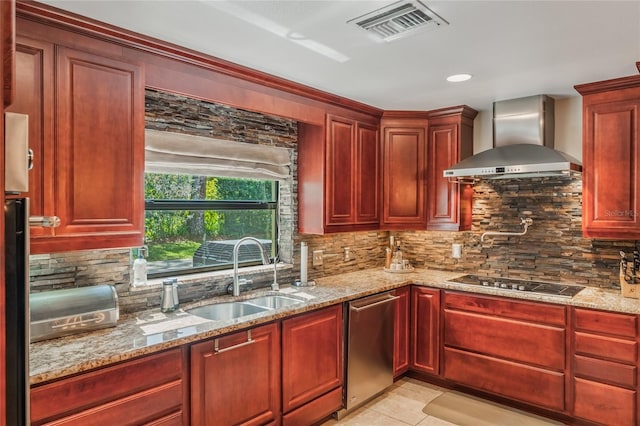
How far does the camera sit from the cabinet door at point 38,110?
1.85 m

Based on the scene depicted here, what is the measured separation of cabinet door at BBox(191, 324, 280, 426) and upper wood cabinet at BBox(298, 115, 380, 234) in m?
1.17

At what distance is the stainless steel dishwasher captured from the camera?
3.07 meters

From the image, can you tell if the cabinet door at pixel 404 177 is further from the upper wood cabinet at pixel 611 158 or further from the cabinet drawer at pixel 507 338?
the upper wood cabinet at pixel 611 158

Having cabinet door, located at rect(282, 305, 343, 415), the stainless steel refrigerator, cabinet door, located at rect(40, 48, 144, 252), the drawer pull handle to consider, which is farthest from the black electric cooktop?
the stainless steel refrigerator

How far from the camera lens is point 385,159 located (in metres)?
3.97

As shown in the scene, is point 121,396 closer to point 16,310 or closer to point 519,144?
point 16,310

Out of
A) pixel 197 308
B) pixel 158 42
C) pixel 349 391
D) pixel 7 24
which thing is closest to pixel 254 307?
pixel 197 308

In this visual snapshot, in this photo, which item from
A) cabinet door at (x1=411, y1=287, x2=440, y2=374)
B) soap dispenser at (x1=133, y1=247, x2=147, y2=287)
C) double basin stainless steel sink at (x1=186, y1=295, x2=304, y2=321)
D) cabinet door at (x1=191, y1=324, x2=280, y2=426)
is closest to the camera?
cabinet door at (x1=191, y1=324, x2=280, y2=426)

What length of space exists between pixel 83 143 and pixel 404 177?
2767 millimetres

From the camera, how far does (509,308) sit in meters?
3.18

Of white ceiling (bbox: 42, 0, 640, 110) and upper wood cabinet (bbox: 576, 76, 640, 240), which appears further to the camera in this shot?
upper wood cabinet (bbox: 576, 76, 640, 240)

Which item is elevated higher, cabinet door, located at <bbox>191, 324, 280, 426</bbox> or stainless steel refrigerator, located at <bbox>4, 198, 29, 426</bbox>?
stainless steel refrigerator, located at <bbox>4, 198, 29, 426</bbox>

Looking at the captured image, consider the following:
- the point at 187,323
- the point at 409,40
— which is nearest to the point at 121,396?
the point at 187,323

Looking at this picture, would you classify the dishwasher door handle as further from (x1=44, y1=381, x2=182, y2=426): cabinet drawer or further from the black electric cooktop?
(x1=44, y1=381, x2=182, y2=426): cabinet drawer
